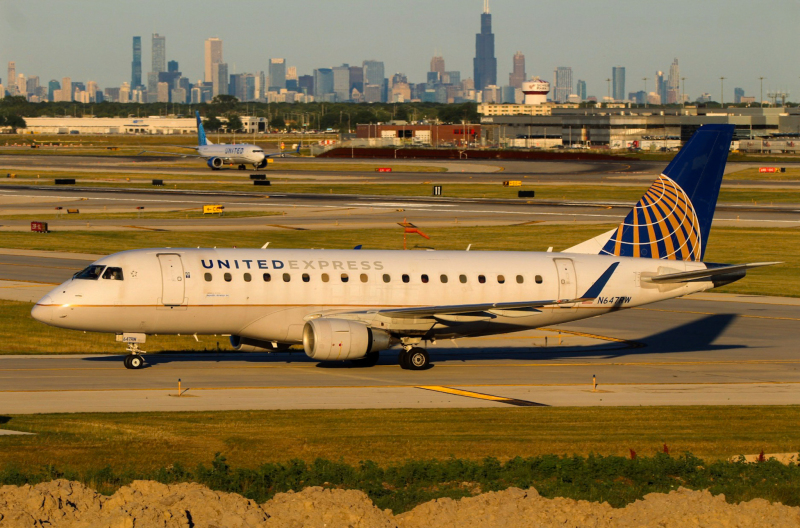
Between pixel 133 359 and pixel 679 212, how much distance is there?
77.3 feet

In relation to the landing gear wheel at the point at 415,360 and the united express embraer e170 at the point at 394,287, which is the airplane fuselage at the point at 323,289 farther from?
the landing gear wheel at the point at 415,360

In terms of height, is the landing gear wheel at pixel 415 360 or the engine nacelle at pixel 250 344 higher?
the engine nacelle at pixel 250 344

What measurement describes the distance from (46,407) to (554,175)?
14853cm

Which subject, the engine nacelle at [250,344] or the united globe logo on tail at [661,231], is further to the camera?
the united globe logo on tail at [661,231]

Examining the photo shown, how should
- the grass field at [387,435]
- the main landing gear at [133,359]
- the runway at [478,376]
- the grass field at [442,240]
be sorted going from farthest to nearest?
the grass field at [442,240] < the main landing gear at [133,359] < the runway at [478,376] < the grass field at [387,435]

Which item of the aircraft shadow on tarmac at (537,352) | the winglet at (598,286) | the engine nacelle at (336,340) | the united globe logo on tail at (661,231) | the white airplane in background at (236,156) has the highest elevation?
the white airplane in background at (236,156)

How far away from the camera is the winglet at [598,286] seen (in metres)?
41.0

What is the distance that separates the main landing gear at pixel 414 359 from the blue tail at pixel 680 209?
32.0ft

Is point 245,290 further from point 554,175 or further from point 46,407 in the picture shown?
point 554,175

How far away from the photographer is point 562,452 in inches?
1004

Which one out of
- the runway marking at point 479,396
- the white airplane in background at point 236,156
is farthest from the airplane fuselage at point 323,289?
the white airplane in background at point 236,156

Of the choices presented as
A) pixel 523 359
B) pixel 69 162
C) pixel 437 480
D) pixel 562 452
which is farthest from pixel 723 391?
pixel 69 162

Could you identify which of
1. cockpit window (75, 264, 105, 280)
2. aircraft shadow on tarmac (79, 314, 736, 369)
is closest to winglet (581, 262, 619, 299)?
aircraft shadow on tarmac (79, 314, 736, 369)

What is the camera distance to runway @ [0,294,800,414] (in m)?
32.5
